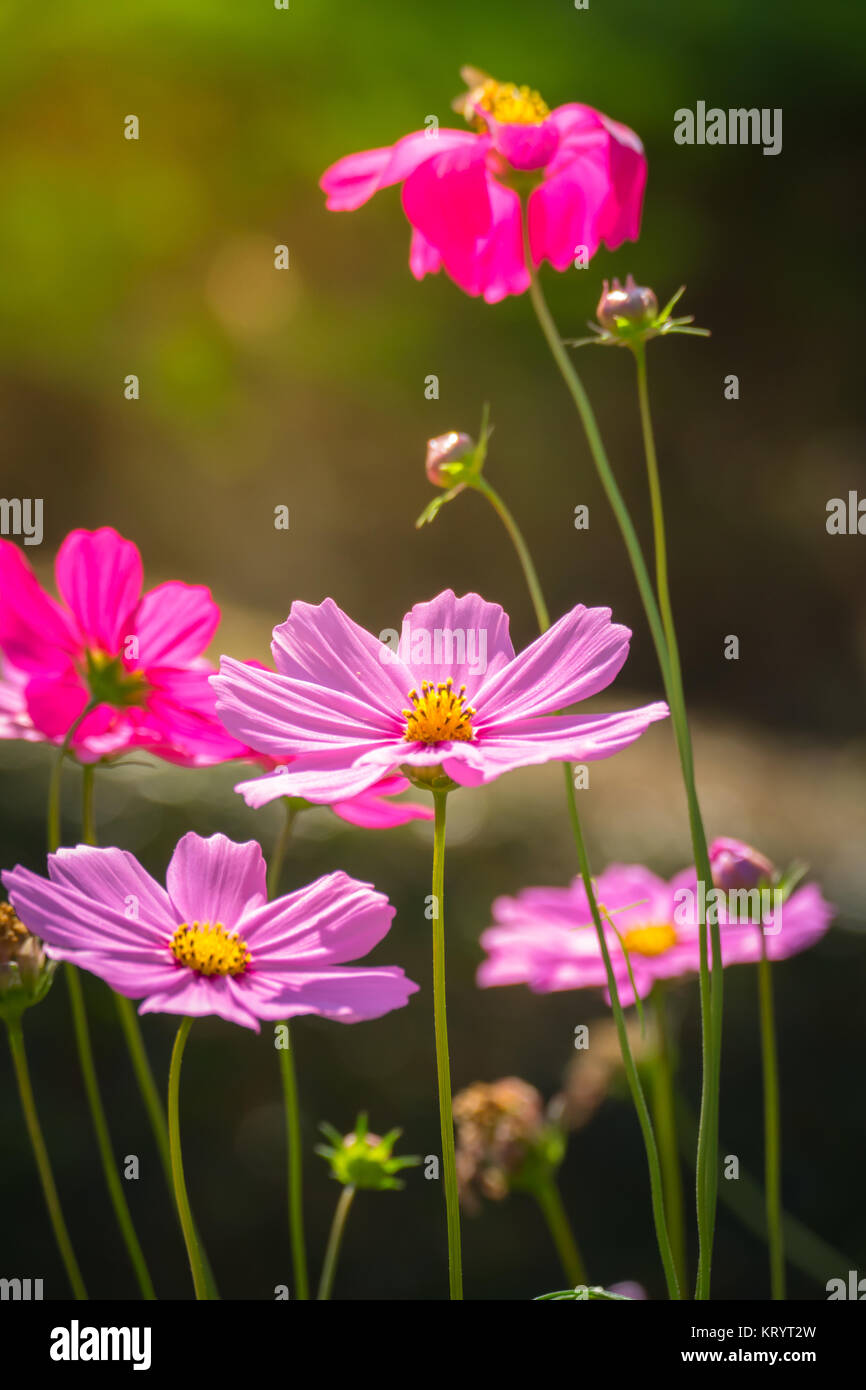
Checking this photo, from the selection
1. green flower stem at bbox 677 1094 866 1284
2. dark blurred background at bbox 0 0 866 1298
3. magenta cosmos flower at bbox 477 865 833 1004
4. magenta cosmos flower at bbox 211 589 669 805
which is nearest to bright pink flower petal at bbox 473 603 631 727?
magenta cosmos flower at bbox 211 589 669 805

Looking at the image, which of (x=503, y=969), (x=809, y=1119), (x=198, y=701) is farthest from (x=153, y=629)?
(x=809, y=1119)

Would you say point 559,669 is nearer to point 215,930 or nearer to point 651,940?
point 215,930

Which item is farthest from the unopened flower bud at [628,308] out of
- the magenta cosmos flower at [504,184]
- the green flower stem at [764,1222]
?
the green flower stem at [764,1222]

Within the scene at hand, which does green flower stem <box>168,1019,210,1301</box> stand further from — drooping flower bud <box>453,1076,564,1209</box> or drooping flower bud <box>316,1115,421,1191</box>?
drooping flower bud <box>453,1076,564,1209</box>

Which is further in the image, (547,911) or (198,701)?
(547,911)

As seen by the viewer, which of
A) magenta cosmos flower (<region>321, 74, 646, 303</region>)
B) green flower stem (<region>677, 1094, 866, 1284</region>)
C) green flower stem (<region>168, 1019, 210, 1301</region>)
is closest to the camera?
green flower stem (<region>168, 1019, 210, 1301</region>)
